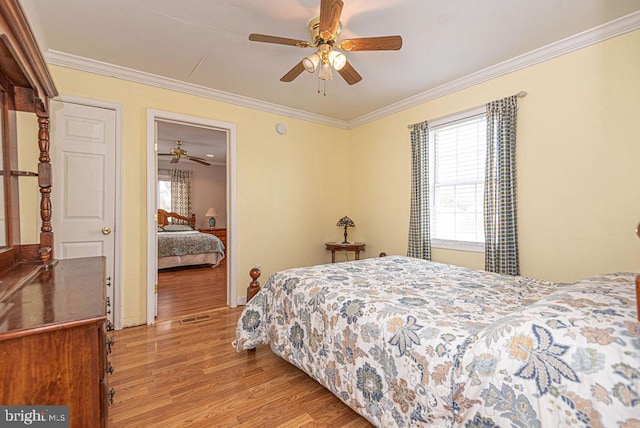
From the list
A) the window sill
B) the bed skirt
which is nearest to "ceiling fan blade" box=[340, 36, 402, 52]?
the window sill

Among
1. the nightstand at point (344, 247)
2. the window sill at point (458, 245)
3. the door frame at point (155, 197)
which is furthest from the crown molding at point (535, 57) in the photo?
the door frame at point (155, 197)

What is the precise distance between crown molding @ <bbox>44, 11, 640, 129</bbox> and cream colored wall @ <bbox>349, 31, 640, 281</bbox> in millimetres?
61

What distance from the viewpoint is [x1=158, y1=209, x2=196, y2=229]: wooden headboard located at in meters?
7.25

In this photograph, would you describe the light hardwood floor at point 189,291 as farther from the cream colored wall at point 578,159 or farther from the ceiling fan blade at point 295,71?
the cream colored wall at point 578,159

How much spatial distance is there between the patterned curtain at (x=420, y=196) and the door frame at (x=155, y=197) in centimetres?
214

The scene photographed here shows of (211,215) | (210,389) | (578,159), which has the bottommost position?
(210,389)

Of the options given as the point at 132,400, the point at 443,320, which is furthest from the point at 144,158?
the point at 443,320

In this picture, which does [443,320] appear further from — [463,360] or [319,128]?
[319,128]

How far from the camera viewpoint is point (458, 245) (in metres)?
3.19

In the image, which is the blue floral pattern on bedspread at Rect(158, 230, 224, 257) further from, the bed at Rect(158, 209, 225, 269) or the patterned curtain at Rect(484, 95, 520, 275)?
the patterned curtain at Rect(484, 95, 520, 275)

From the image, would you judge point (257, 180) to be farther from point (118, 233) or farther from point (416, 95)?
point (416, 95)

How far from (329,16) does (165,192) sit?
7193 millimetres

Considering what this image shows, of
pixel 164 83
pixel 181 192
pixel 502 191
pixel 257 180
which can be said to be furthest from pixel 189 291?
pixel 181 192

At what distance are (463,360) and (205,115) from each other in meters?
3.36
